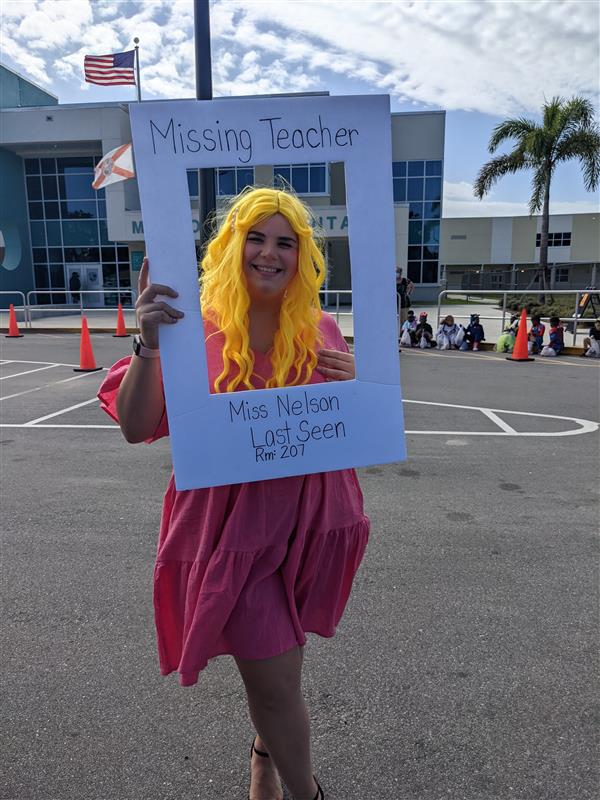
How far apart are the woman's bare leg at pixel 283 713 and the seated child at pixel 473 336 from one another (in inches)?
507

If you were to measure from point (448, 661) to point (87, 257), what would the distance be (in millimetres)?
32092

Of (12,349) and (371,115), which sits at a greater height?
(371,115)

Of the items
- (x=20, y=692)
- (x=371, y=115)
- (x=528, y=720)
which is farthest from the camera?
(x=20, y=692)

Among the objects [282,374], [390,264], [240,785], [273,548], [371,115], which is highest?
[371,115]

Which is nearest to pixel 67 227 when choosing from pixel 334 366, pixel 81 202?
pixel 81 202

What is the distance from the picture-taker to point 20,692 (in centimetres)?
240

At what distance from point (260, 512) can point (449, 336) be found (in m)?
13.0

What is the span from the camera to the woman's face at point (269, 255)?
1602 mm

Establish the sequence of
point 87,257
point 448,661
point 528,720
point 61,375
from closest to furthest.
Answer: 1. point 528,720
2. point 448,661
3. point 61,375
4. point 87,257

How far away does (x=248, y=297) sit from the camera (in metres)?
1.64

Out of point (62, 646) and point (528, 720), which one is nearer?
point (528, 720)

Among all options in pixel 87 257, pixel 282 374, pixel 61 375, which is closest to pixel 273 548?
pixel 282 374

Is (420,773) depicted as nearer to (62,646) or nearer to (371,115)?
(62,646)

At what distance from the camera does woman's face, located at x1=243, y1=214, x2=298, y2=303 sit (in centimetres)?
160
